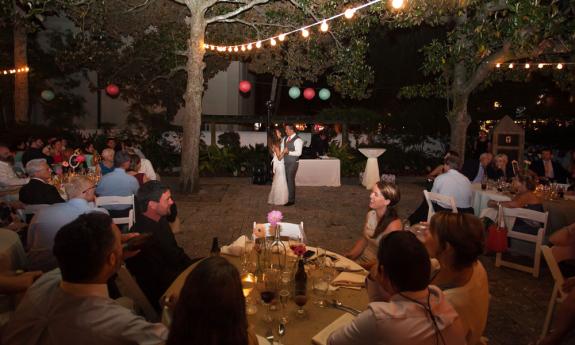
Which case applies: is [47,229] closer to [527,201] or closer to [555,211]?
[527,201]

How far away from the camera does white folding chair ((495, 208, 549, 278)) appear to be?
4.59m

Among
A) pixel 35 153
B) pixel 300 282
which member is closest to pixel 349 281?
pixel 300 282

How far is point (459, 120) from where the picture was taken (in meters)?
11.0

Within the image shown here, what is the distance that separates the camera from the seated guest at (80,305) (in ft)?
5.52

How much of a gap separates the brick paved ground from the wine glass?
7.00ft

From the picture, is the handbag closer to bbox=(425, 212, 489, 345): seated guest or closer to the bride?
bbox=(425, 212, 489, 345): seated guest

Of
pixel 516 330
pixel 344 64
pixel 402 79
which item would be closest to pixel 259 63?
pixel 344 64

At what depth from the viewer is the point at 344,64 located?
10258 mm

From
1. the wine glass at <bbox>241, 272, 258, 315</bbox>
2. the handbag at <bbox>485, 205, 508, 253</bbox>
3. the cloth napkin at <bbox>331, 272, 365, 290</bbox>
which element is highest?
the cloth napkin at <bbox>331, 272, 365, 290</bbox>

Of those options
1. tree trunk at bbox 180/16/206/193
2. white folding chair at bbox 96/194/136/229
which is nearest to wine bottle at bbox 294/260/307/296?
white folding chair at bbox 96/194/136/229

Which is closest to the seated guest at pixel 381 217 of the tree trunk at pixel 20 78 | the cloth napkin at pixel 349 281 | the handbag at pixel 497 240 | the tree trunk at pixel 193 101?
the cloth napkin at pixel 349 281

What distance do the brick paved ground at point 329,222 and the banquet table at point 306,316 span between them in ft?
5.63

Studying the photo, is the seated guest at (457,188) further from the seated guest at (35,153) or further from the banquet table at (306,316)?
the seated guest at (35,153)

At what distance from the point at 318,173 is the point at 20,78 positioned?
9.80 m
